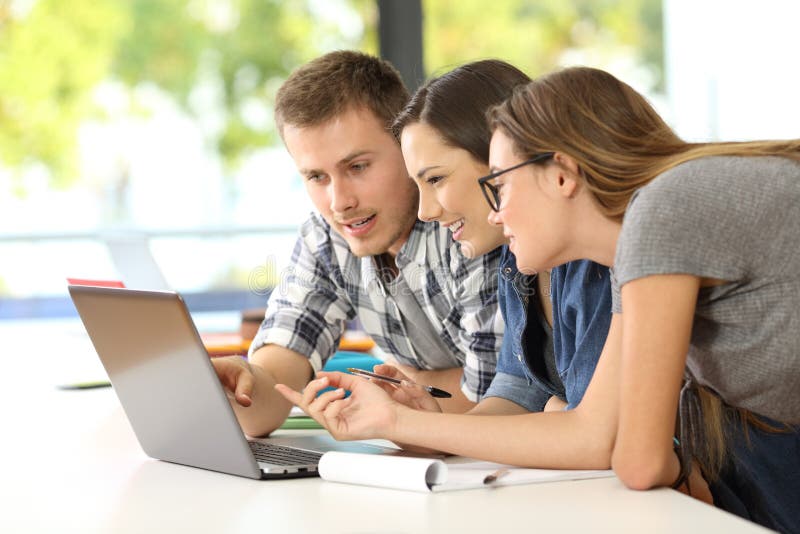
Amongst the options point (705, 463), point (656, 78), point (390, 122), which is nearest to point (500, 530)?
point (705, 463)

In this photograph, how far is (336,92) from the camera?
6.50 feet

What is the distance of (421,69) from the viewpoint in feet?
13.6

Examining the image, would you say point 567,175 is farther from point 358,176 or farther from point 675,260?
point 358,176

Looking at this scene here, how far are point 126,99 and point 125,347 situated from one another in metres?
7.32

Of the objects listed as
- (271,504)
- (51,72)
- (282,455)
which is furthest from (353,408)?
(51,72)

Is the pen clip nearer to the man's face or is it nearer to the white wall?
the man's face

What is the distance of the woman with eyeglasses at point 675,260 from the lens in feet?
3.87

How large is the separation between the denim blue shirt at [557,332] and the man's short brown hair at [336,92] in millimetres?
446

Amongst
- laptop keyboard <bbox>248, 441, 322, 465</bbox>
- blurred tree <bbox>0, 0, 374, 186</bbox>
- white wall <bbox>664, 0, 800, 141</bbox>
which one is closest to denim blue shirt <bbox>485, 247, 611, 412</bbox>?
laptop keyboard <bbox>248, 441, 322, 465</bbox>

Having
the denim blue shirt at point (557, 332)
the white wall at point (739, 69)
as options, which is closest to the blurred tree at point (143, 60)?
the white wall at point (739, 69)

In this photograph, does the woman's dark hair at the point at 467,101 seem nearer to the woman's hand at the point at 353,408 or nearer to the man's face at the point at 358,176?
the man's face at the point at 358,176

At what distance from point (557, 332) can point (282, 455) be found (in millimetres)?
466

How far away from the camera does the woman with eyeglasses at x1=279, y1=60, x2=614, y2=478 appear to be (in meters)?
1.43

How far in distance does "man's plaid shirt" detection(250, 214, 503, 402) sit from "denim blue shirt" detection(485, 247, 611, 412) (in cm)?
12
